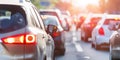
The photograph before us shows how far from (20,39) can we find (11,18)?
15.7 inches

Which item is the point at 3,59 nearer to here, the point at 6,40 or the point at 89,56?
the point at 6,40

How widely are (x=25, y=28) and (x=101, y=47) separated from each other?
12.8 meters

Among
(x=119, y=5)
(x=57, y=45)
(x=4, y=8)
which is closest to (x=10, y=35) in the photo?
(x=4, y=8)

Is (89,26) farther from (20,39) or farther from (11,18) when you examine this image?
(20,39)

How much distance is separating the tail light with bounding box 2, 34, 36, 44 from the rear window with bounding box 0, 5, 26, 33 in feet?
0.39

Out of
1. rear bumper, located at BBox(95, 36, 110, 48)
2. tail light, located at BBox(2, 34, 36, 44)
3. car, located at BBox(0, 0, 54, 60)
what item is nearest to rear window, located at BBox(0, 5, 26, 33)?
car, located at BBox(0, 0, 54, 60)

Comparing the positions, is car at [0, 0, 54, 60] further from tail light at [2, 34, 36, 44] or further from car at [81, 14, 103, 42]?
car at [81, 14, 103, 42]

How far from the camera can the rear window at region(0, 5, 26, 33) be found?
713 centimetres

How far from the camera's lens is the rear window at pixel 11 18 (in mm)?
7133

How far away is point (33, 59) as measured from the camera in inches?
284

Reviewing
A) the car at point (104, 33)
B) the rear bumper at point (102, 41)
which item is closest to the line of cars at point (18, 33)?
the car at point (104, 33)

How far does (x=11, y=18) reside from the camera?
24.1ft

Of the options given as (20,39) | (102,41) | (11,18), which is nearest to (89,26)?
(102,41)

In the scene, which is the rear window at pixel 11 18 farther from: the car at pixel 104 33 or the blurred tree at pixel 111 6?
the blurred tree at pixel 111 6
